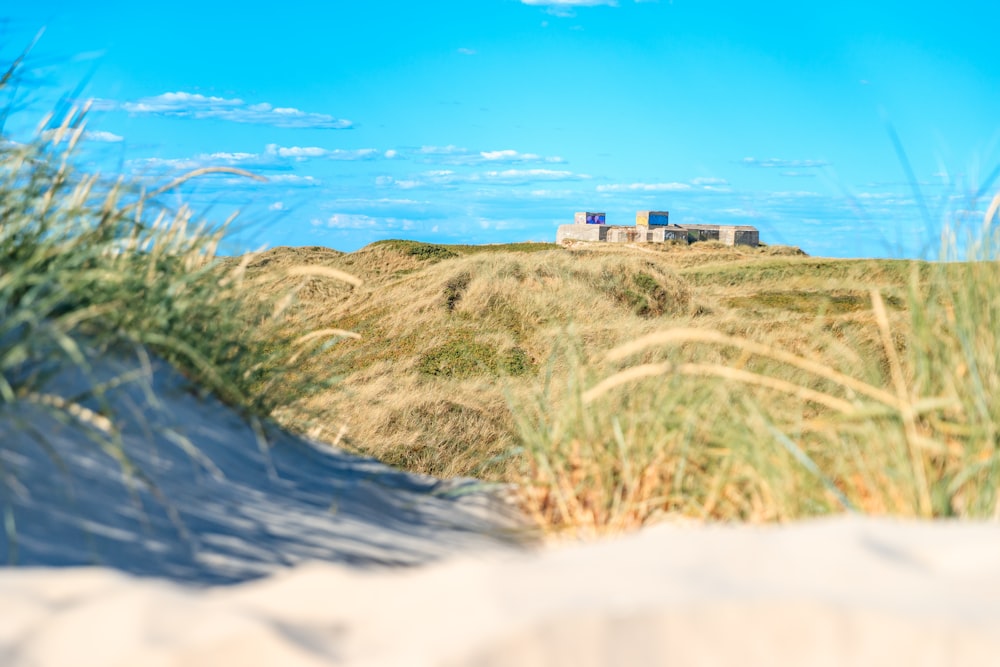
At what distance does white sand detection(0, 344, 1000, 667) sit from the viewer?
140cm

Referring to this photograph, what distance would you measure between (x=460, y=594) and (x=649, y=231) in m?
26.6

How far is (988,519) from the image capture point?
7.04 ft

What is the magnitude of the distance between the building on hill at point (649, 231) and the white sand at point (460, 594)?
24.5 metres

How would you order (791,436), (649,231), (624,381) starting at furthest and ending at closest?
(649,231)
(791,436)
(624,381)

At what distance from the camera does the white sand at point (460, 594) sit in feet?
4.60

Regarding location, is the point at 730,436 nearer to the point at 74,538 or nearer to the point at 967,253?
the point at 967,253

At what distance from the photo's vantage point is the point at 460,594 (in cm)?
154

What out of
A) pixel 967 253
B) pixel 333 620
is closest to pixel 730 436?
pixel 967 253

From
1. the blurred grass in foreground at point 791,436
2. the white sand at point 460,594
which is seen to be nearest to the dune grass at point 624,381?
the blurred grass in foreground at point 791,436

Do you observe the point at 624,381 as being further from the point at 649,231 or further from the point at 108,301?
the point at 649,231

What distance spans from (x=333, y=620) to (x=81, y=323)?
1467mm

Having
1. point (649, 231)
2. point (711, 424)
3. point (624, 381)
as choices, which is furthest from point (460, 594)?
point (649, 231)

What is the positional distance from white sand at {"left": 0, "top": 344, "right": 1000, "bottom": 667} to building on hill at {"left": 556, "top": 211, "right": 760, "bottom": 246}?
2445cm

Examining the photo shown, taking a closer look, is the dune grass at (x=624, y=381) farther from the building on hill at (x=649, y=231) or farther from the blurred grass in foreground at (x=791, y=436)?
the building on hill at (x=649, y=231)
